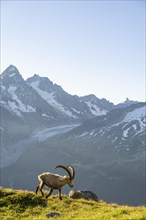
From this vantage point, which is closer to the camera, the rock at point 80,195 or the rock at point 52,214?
the rock at point 52,214

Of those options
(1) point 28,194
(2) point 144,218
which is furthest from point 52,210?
(2) point 144,218

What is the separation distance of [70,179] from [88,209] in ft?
13.7

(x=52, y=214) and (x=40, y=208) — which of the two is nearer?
(x=52, y=214)

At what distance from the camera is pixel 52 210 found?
25422 millimetres

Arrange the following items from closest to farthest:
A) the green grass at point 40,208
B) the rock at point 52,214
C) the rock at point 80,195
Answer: the rock at point 52,214 < the green grass at point 40,208 < the rock at point 80,195

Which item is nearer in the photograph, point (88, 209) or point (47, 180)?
point (88, 209)

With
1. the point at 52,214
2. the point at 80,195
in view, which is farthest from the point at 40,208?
the point at 80,195

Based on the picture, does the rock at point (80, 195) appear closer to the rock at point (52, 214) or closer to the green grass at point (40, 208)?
the green grass at point (40, 208)

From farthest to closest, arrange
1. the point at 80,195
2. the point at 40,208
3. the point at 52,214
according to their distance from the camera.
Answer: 1. the point at 80,195
2. the point at 40,208
3. the point at 52,214

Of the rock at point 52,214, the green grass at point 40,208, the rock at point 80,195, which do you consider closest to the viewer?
the rock at point 52,214

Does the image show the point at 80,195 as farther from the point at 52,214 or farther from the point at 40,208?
the point at 52,214

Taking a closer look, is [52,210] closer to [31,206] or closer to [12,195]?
[31,206]

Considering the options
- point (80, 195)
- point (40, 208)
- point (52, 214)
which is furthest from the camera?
point (80, 195)

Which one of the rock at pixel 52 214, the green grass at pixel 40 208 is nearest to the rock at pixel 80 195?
the green grass at pixel 40 208
